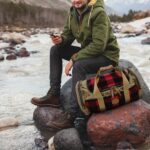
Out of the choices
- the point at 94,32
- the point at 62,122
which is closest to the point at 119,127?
the point at 62,122

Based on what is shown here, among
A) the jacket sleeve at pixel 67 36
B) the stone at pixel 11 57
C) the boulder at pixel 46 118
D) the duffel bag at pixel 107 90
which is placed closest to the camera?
the duffel bag at pixel 107 90

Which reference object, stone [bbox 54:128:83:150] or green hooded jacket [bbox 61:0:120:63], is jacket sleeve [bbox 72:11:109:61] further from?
stone [bbox 54:128:83:150]

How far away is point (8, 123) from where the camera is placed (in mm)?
6559

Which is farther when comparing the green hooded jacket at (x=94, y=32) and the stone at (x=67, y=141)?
the green hooded jacket at (x=94, y=32)

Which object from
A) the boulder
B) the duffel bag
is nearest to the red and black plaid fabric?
the duffel bag

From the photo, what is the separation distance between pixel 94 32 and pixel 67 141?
1280 mm

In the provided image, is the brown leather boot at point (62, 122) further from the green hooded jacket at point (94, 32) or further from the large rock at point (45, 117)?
the green hooded jacket at point (94, 32)

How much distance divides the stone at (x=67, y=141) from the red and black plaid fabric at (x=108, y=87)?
1.22 ft

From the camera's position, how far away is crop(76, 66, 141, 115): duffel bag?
5.52 metres

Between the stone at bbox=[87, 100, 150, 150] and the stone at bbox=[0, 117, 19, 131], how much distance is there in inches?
53.1

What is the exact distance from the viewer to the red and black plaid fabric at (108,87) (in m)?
5.54

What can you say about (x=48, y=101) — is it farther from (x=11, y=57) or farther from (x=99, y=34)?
(x=11, y=57)

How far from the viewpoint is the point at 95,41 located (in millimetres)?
5781

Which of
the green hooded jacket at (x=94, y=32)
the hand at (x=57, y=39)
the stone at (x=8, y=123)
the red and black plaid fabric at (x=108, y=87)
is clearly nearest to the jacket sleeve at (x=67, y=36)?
the hand at (x=57, y=39)
